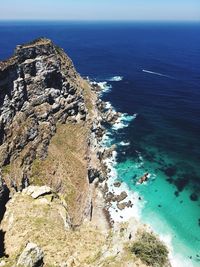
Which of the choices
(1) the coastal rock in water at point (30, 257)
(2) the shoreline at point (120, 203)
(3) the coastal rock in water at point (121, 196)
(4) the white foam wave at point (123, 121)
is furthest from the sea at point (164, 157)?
(1) the coastal rock in water at point (30, 257)

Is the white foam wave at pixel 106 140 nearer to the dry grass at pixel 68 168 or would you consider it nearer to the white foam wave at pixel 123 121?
the white foam wave at pixel 123 121

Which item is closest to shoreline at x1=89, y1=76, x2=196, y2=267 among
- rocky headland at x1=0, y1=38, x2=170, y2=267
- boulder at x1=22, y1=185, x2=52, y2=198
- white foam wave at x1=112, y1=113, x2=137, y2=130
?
rocky headland at x1=0, y1=38, x2=170, y2=267

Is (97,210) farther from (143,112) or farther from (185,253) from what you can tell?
(143,112)

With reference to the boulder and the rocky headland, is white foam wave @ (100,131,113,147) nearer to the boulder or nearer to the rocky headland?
the rocky headland

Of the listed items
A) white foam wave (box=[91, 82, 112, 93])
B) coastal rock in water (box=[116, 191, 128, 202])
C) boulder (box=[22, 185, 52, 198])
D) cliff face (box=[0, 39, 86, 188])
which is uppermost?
cliff face (box=[0, 39, 86, 188])

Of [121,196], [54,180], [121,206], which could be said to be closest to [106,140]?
[121,196]

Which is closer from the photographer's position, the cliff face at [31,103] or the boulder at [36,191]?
the boulder at [36,191]
